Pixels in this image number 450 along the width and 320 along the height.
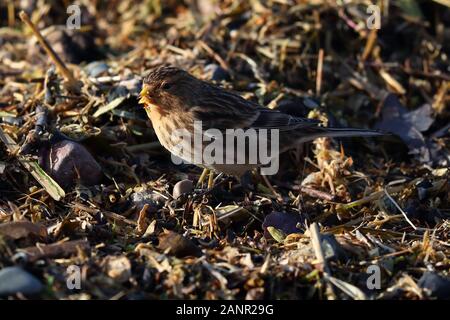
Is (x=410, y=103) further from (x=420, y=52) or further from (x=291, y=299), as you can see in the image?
(x=291, y=299)

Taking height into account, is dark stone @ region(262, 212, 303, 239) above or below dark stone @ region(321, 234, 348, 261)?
below

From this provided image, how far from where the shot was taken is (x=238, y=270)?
12.3 ft

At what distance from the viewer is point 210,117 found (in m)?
5.12

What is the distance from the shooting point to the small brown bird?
4.99m

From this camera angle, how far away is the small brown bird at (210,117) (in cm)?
499
